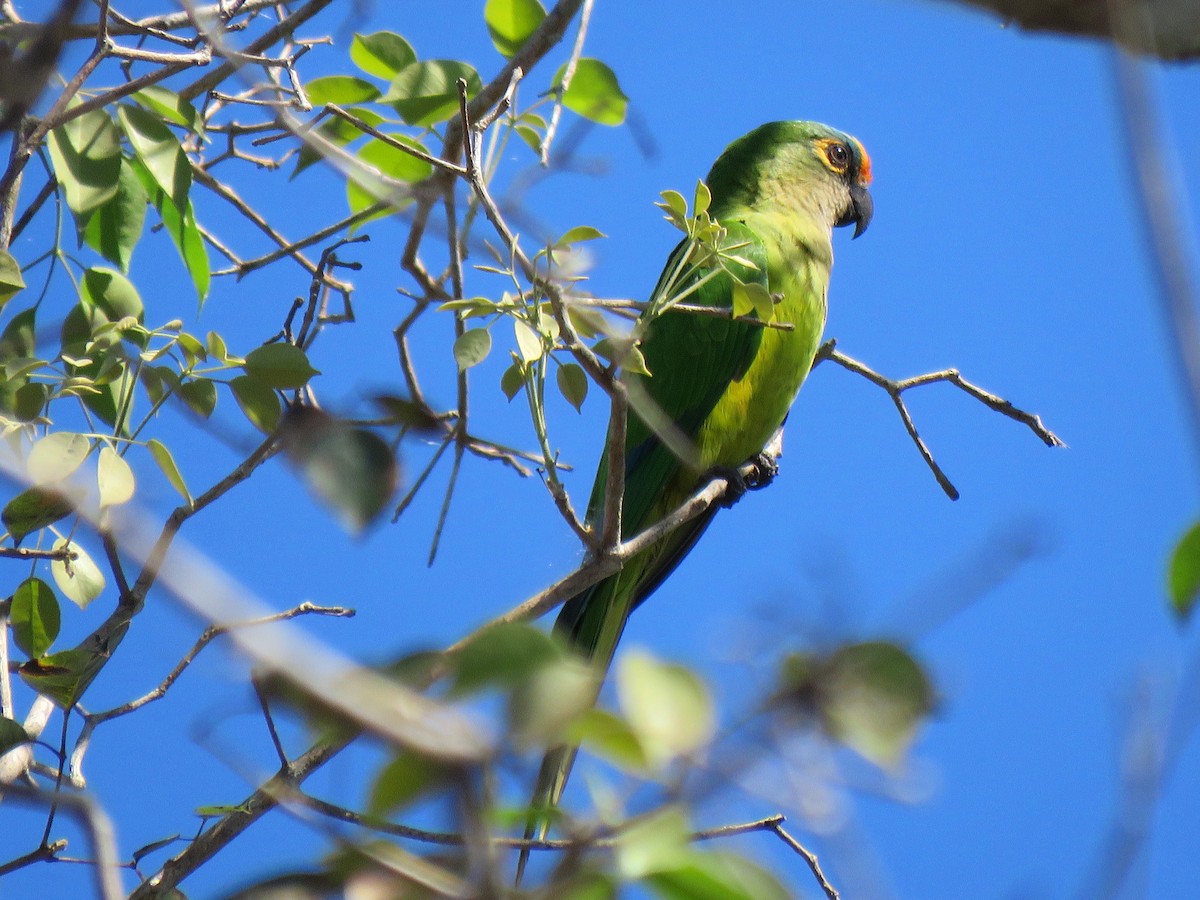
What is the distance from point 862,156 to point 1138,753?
2.88 metres

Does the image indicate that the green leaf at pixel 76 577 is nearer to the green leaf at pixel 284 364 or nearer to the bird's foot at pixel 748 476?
the green leaf at pixel 284 364

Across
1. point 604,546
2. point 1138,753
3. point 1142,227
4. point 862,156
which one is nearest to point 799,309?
point 862,156

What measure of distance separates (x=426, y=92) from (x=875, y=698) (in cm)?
A: 124

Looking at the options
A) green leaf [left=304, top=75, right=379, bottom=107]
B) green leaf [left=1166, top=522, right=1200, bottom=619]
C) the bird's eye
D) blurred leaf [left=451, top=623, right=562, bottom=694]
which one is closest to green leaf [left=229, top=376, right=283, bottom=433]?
green leaf [left=304, top=75, right=379, bottom=107]

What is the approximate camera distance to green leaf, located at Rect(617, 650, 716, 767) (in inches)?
20.8

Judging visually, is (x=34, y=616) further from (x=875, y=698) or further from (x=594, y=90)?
(x=875, y=698)

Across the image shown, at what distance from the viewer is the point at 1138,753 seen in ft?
2.53

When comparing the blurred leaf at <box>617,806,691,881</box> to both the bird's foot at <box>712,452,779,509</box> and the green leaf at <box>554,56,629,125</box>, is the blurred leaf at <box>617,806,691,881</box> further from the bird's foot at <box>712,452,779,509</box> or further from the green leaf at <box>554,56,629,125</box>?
the bird's foot at <box>712,452,779,509</box>

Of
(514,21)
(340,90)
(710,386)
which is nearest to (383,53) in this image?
(340,90)

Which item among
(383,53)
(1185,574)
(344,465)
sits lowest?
(1185,574)

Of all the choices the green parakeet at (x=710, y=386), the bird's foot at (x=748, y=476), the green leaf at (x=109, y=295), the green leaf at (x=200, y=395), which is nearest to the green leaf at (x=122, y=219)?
the green leaf at (x=109, y=295)

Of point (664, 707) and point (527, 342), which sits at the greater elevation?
point (527, 342)

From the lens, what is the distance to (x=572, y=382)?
1457 mm

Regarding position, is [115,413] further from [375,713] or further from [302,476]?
[375,713]
